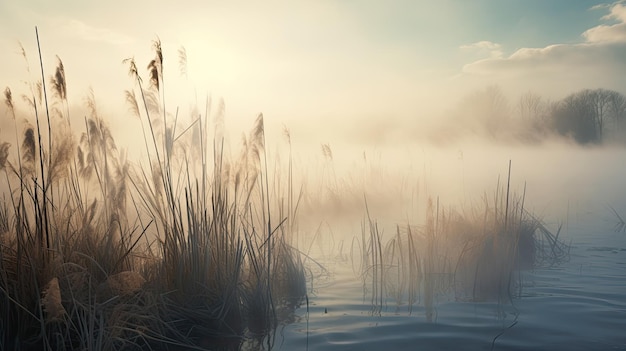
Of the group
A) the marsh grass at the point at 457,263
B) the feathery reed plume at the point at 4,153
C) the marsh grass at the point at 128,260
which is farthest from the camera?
the marsh grass at the point at 457,263

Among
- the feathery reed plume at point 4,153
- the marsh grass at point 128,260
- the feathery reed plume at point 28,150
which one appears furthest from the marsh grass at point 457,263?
the feathery reed plume at point 4,153

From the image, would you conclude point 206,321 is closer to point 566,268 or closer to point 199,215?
point 199,215

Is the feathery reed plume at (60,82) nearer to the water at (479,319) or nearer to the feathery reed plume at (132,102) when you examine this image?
the feathery reed plume at (132,102)

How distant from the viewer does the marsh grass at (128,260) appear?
3.65m

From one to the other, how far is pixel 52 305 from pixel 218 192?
81.9 inches

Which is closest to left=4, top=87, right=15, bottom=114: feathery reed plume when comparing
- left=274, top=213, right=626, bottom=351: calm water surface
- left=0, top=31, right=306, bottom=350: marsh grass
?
left=0, top=31, right=306, bottom=350: marsh grass

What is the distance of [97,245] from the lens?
14.5 ft

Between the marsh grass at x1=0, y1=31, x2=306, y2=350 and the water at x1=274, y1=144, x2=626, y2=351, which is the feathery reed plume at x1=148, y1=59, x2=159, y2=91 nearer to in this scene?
the marsh grass at x1=0, y1=31, x2=306, y2=350

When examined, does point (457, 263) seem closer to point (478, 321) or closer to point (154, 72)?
point (478, 321)

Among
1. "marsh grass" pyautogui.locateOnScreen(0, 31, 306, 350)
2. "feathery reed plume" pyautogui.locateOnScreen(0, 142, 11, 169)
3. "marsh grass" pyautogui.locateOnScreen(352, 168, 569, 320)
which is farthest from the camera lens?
"marsh grass" pyautogui.locateOnScreen(352, 168, 569, 320)

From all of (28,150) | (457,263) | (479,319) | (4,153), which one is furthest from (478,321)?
(4,153)

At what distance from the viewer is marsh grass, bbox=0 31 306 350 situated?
12.0 feet

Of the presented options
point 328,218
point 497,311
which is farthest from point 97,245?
point 328,218

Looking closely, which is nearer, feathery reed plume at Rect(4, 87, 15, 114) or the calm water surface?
the calm water surface
